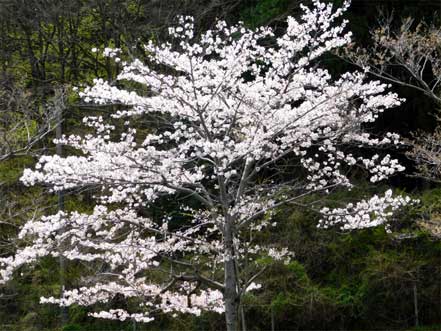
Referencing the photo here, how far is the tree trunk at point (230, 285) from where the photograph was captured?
20.3 ft

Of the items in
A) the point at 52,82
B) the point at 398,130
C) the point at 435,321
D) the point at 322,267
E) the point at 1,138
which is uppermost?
the point at 52,82

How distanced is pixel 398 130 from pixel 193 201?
Answer: 4.78 m

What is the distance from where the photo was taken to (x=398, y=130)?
41.0ft

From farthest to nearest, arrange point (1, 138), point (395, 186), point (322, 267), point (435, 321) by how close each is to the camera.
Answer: point (395, 186) → point (322, 267) → point (435, 321) → point (1, 138)

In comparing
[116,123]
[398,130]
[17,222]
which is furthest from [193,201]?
[398,130]

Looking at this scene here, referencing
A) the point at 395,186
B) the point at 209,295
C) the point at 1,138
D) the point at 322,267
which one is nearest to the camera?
the point at 209,295

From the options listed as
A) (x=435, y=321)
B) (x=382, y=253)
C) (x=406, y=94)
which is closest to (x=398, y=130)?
(x=406, y=94)

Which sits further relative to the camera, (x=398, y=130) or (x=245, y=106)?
(x=398, y=130)

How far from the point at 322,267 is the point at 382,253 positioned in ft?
4.22

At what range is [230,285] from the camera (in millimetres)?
6316

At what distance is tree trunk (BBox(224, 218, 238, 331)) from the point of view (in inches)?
244

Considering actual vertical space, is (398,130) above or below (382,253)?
above

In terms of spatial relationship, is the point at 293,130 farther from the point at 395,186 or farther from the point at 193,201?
the point at 395,186

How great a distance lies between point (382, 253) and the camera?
439 inches
